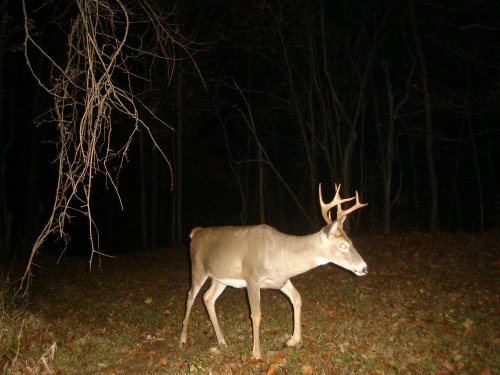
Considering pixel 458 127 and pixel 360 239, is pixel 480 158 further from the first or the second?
pixel 360 239

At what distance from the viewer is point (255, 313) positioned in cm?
629

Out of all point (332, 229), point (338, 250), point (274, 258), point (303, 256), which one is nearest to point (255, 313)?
point (274, 258)

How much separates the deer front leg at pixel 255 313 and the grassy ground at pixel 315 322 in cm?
17

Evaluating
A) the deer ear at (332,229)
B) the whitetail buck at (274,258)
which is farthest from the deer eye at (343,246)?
the deer ear at (332,229)

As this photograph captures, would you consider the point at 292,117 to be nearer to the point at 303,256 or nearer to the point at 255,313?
the point at 303,256

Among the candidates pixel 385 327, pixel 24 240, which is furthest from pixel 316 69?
pixel 385 327

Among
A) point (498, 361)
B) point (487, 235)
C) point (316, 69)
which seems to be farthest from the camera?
point (316, 69)

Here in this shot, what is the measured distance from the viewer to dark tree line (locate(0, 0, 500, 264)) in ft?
55.0

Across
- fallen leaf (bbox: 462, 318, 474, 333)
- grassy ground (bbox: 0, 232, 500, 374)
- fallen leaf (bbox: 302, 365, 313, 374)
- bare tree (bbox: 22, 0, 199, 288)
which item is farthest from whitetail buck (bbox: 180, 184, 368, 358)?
bare tree (bbox: 22, 0, 199, 288)

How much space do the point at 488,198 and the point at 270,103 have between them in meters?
14.6

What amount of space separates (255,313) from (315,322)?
1553 millimetres

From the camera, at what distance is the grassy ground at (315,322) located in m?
5.66

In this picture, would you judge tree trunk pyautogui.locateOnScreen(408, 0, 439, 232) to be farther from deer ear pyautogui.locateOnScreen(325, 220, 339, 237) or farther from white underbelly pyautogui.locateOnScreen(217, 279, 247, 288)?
white underbelly pyautogui.locateOnScreen(217, 279, 247, 288)

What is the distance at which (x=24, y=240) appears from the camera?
16234 mm
